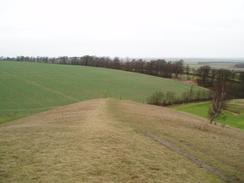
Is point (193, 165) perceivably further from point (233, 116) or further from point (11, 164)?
point (233, 116)

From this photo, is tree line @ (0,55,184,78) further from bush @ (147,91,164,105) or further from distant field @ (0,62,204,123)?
bush @ (147,91,164,105)

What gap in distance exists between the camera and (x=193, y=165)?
45.1 feet

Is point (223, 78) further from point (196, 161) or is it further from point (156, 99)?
point (196, 161)

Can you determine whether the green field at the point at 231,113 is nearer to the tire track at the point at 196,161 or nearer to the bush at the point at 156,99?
the bush at the point at 156,99

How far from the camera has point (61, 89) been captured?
65.1 metres

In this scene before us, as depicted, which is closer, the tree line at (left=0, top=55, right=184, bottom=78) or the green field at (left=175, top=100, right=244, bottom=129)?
the green field at (left=175, top=100, right=244, bottom=129)

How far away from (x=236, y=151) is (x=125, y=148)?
941 centimetres

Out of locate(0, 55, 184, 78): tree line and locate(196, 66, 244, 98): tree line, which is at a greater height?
locate(0, 55, 184, 78): tree line

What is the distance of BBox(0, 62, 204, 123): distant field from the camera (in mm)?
47772

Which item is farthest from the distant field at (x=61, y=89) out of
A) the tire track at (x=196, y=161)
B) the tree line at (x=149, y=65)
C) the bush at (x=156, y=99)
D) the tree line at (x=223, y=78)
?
the tire track at (x=196, y=161)

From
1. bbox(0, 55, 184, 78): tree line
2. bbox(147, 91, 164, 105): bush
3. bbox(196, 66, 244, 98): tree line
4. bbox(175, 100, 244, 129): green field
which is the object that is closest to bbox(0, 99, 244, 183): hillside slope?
bbox(175, 100, 244, 129): green field

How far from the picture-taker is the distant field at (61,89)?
47.8 meters

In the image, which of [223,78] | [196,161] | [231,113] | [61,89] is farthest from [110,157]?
[223,78]

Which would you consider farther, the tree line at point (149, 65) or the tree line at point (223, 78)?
the tree line at point (149, 65)
